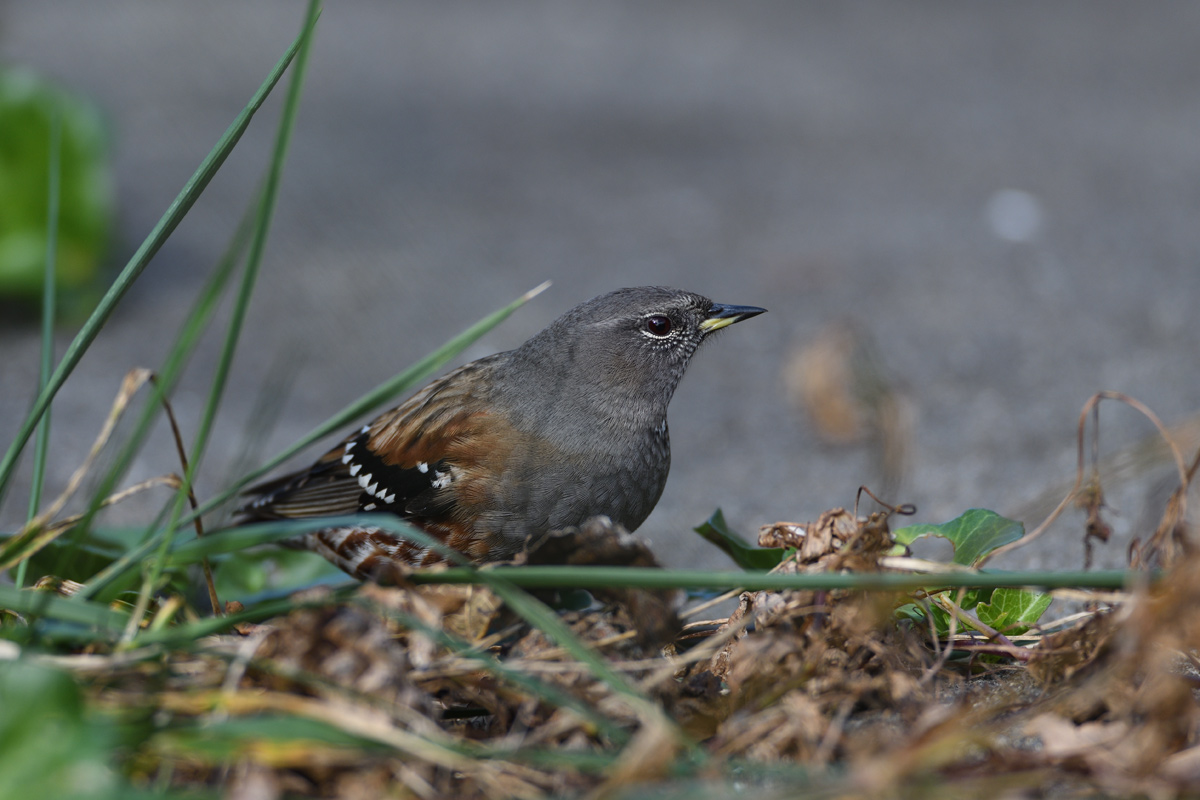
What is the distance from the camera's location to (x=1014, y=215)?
7391mm

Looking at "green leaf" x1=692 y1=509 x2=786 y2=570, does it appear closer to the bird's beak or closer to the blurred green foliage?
the bird's beak

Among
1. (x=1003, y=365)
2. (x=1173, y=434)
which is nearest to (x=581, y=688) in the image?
(x=1173, y=434)

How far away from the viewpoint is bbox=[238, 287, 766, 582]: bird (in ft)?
10.5

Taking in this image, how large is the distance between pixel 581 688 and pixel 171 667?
744mm

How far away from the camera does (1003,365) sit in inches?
223

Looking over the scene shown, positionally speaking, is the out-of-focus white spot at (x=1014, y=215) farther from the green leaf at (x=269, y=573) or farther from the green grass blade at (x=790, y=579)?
the green grass blade at (x=790, y=579)

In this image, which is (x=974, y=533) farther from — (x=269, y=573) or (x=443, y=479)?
(x=269, y=573)

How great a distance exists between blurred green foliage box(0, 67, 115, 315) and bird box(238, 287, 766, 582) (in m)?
2.72

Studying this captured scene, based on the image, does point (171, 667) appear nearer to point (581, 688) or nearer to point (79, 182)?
point (581, 688)

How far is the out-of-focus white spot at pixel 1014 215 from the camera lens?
717 cm

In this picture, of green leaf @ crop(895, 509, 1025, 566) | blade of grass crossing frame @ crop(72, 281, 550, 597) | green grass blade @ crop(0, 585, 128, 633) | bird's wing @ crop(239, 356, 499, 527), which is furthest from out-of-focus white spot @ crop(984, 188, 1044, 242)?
green grass blade @ crop(0, 585, 128, 633)

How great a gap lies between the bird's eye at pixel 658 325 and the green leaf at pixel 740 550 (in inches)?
36.4

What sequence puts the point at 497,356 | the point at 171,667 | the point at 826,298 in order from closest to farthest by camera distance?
the point at 171,667
the point at 497,356
the point at 826,298

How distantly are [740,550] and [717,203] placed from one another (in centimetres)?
545
